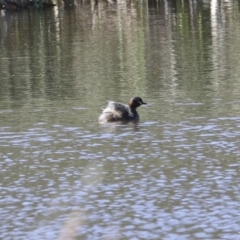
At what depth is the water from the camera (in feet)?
29.8

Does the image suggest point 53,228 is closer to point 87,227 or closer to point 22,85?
point 87,227

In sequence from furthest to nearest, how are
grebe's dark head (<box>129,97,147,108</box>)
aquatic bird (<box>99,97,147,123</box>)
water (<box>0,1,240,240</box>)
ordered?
grebe's dark head (<box>129,97,147,108</box>)
aquatic bird (<box>99,97,147,123</box>)
water (<box>0,1,240,240</box>)

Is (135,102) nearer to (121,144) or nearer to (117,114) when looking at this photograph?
(117,114)

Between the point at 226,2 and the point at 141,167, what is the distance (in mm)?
37125

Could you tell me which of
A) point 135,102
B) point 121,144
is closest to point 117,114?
point 135,102

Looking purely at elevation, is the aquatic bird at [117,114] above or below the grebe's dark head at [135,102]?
below

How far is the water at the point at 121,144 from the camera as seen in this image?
9.09 m

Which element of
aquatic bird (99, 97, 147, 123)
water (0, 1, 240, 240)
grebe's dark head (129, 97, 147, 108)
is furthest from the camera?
grebe's dark head (129, 97, 147, 108)

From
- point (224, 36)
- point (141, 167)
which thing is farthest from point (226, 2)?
point (141, 167)

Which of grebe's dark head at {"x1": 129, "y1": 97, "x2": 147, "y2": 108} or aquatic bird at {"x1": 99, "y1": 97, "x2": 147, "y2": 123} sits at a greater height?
grebe's dark head at {"x1": 129, "y1": 97, "x2": 147, "y2": 108}

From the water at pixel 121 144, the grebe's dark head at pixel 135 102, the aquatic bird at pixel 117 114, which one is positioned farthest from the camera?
the grebe's dark head at pixel 135 102

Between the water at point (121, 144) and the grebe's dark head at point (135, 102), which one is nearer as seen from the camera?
the water at point (121, 144)

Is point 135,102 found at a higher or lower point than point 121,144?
higher

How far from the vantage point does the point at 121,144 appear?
12.9 m
